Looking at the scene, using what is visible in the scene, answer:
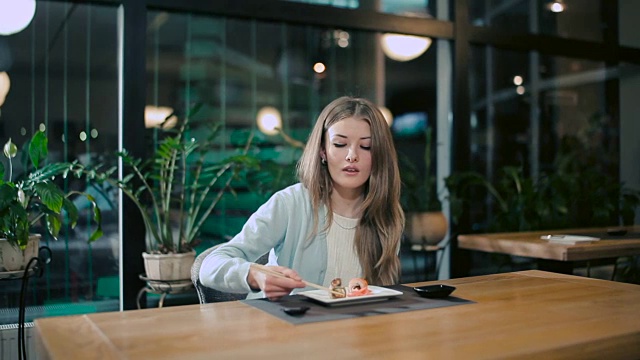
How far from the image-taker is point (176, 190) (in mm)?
3598

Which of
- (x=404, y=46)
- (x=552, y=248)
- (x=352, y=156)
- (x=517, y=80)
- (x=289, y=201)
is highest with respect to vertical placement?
(x=404, y=46)

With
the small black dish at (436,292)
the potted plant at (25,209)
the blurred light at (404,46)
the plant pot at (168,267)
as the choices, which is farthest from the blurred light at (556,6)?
the small black dish at (436,292)

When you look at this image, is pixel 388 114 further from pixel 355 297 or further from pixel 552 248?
pixel 355 297

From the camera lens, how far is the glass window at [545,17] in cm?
465

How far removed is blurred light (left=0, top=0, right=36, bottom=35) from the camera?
127 inches

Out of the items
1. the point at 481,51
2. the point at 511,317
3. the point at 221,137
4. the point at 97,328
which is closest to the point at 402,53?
the point at 481,51

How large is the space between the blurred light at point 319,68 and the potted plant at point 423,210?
2.55 feet

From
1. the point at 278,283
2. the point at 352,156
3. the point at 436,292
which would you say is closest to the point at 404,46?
the point at 352,156

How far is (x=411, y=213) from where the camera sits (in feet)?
13.1

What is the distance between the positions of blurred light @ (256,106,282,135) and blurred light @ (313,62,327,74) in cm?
40

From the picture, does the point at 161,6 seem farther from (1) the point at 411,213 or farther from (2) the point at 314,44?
(1) the point at 411,213

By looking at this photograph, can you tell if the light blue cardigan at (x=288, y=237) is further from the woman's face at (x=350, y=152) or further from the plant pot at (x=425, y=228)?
the plant pot at (x=425, y=228)

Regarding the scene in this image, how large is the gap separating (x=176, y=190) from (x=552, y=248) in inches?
77.6

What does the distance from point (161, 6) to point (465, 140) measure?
7.20 ft
